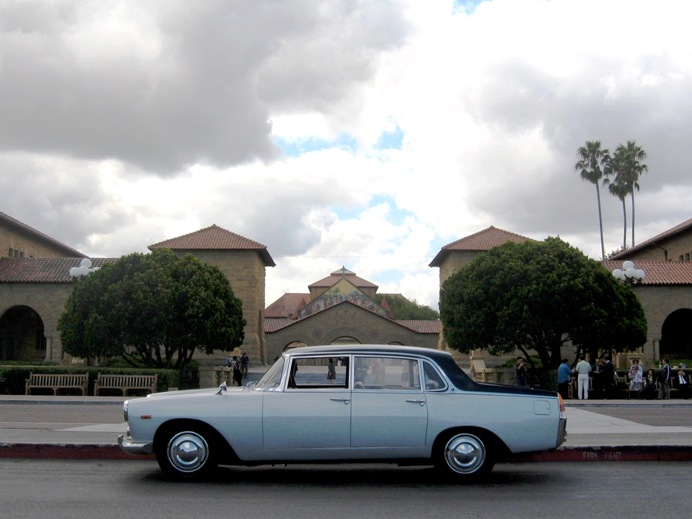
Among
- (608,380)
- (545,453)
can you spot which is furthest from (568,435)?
(608,380)

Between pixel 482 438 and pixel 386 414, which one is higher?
pixel 386 414

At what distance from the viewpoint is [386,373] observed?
8.44 m

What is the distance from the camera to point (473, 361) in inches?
1913

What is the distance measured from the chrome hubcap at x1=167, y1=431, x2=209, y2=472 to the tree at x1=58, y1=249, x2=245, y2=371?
23601 mm

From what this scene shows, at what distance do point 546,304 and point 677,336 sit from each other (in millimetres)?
19973

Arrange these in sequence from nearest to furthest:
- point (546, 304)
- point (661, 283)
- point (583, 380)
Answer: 1. point (583, 380)
2. point (546, 304)
3. point (661, 283)

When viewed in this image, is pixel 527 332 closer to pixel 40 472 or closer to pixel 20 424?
pixel 20 424

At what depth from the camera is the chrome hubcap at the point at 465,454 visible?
324 inches

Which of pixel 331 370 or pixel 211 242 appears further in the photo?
pixel 211 242

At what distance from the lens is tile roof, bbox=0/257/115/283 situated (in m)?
44.4

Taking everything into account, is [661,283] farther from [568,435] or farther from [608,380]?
[568,435]

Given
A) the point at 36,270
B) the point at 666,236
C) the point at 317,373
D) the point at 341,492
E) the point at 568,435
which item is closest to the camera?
the point at 341,492

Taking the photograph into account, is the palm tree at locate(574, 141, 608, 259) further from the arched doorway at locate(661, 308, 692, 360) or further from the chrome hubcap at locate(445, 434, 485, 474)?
the chrome hubcap at locate(445, 434, 485, 474)

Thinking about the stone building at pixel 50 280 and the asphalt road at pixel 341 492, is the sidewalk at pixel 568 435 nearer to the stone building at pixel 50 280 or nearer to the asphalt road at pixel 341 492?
the asphalt road at pixel 341 492
